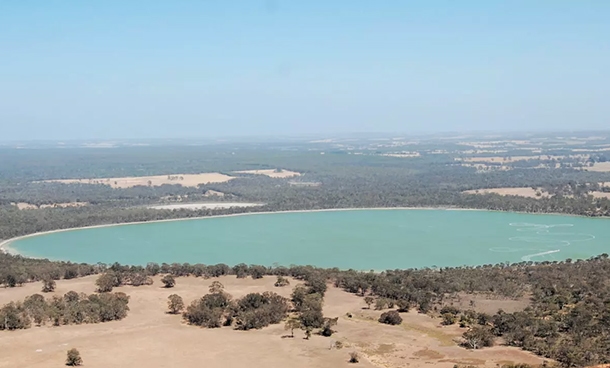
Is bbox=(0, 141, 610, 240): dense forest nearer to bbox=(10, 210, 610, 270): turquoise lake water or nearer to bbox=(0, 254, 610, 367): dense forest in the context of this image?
bbox=(10, 210, 610, 270): turquoise lake water

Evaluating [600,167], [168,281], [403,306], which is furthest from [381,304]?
[600,167]

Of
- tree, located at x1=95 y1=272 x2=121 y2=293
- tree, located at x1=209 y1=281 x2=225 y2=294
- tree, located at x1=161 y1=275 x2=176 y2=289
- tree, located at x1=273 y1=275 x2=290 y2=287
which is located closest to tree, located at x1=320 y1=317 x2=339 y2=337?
tree, located at x1=209 y1=281 x2=225 y2=294

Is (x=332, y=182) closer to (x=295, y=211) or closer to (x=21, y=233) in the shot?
(x=295, y=211)

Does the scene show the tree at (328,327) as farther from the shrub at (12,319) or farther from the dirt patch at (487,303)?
the shrub at (12,319)

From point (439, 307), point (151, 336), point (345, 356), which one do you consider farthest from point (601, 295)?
point (151, 336)

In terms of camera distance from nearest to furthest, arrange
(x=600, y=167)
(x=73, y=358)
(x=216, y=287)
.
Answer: (x=73, y=358)
(x=216, y=287)
(x=600, y=167)

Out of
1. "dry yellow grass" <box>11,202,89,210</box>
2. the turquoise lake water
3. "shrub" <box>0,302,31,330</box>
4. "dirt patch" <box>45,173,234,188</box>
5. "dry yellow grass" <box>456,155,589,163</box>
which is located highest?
"shrub" <box>0,302,31,330</box>

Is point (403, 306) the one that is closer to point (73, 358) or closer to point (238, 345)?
point (238, 345)
